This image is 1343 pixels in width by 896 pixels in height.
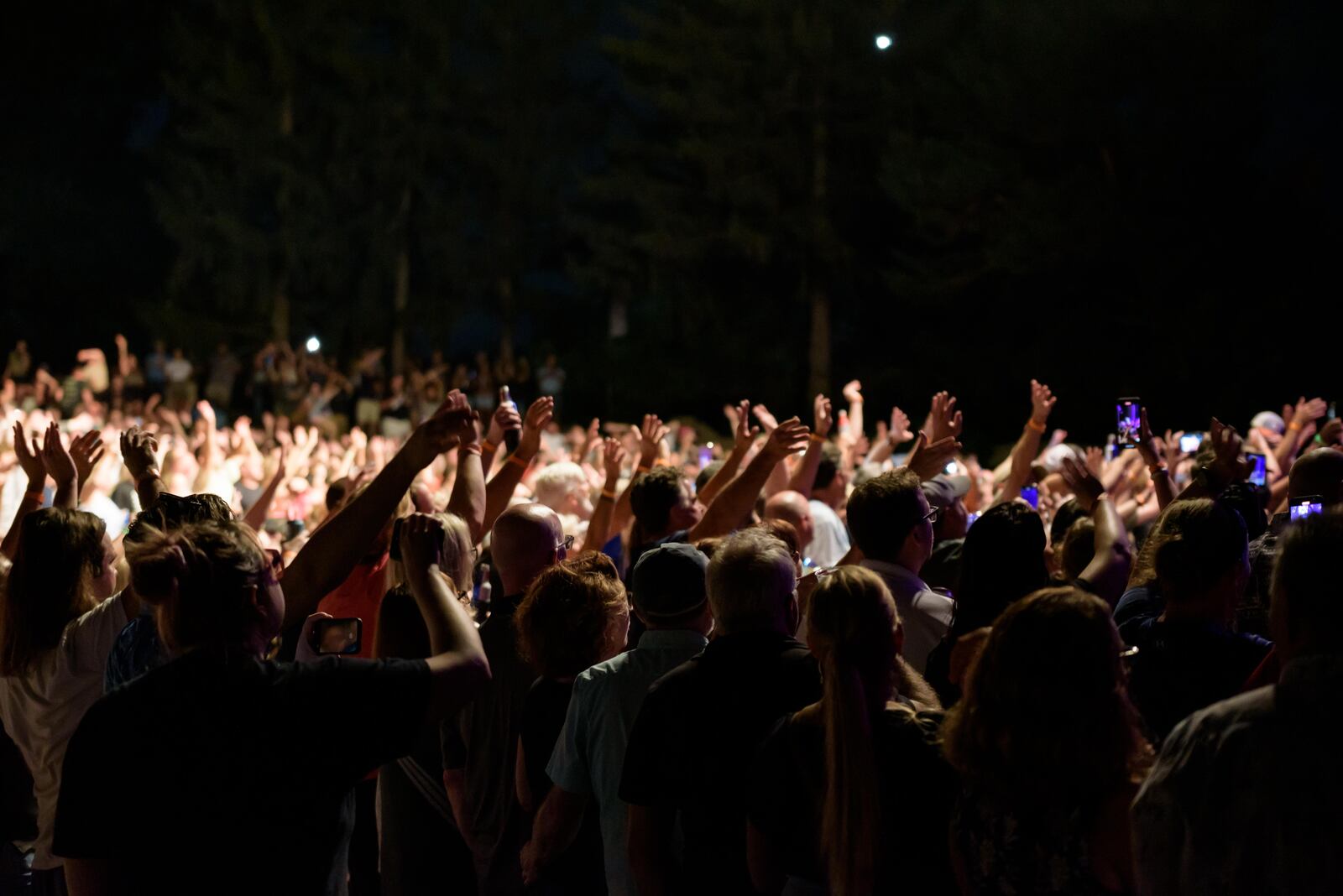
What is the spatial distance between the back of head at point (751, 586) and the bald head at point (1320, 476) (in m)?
2.05

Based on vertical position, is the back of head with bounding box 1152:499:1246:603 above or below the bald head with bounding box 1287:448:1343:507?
below

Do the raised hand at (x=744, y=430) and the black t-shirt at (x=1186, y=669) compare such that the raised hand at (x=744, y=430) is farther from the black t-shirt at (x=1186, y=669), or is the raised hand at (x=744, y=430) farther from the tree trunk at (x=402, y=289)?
the tree trunk at (x=402, y=289)

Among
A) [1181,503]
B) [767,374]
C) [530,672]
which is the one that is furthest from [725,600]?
[767,374]

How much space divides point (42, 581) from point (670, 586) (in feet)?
5.06

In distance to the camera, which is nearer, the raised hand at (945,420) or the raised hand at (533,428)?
the raised hand at (533,428)

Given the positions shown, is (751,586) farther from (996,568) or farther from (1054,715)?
(1054,715)

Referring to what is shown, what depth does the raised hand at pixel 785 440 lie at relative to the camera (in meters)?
4.81

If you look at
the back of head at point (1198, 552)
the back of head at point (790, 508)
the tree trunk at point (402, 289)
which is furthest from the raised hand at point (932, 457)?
the tree trunk at point (402, 289)

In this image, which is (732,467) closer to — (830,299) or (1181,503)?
(1181,503)

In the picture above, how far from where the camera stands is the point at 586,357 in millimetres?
30422

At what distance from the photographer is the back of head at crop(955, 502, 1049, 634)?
339 centimetres

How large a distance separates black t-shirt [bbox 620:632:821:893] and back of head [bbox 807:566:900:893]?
0.82 ft

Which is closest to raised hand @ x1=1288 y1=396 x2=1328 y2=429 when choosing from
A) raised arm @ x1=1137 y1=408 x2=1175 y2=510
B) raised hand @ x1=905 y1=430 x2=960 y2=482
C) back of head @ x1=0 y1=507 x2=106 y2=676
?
raised arm @ x1=1137 y1=408 x2=1175 y2=510

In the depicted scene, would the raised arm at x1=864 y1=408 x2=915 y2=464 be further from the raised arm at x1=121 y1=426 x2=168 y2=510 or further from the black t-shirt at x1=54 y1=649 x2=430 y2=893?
the black t-shirt at x1=54 y1=649 x2=430 y2=893
